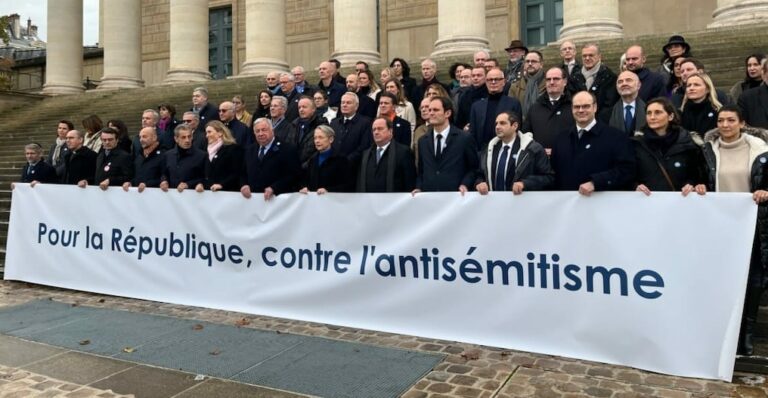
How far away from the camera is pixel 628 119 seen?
6.01 m

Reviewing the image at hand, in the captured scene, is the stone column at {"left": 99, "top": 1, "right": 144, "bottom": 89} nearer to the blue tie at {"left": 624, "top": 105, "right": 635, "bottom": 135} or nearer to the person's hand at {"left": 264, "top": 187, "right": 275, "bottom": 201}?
the person's hand at {"left": 264, "top": 187, "right": 275, "bottom": 201}

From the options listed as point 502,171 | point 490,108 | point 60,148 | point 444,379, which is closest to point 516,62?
point 490,108

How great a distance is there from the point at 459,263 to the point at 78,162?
18.2 ft

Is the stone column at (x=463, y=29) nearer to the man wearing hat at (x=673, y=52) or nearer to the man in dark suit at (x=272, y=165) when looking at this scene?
the man wearing hat at (x=673, y=52)

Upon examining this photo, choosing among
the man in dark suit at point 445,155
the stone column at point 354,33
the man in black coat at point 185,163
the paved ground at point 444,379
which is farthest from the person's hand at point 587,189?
the stone column at point 354,33

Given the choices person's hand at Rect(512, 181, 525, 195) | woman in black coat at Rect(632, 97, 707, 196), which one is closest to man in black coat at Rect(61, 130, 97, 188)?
person's hand at Rect(512, 181, 525, 195)

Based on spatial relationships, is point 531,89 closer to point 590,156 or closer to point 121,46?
point 590,156

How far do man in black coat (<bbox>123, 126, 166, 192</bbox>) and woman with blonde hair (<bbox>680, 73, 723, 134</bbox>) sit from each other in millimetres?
5897

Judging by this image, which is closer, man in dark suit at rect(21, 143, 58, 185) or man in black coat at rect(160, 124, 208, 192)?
man in black coat at rect(160, 124, 208, 192)

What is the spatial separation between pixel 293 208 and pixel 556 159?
263cm

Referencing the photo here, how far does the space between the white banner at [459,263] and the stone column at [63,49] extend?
61.8ft

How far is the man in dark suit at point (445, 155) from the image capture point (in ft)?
19.0

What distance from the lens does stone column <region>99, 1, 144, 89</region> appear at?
2299 cm

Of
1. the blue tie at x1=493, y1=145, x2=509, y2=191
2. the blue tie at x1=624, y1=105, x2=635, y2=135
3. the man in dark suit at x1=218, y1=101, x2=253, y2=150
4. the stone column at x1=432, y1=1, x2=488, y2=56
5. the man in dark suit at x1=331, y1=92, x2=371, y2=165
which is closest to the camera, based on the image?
the blue tie at x1=493, y1=145, x2=509, y2=191
